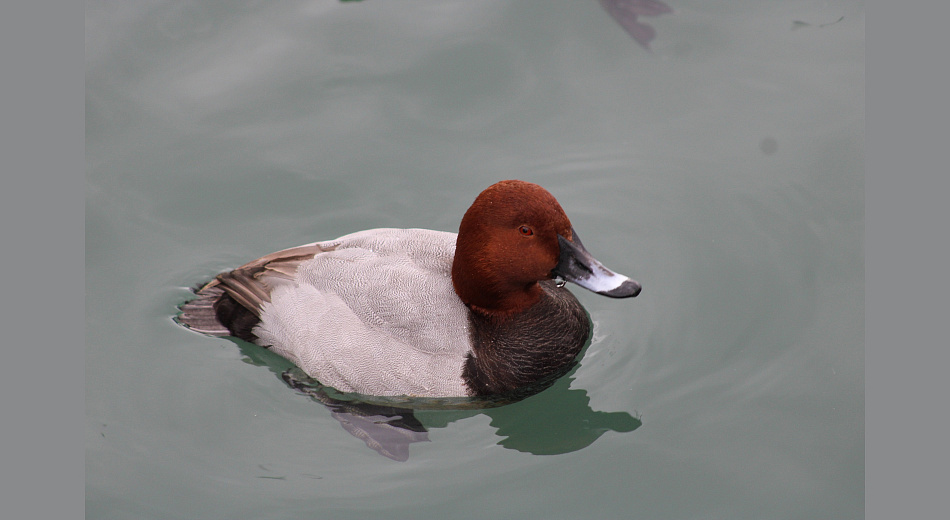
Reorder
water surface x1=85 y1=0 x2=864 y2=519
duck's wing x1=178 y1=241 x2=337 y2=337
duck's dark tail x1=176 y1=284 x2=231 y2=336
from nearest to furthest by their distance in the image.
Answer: water surface x1=85 y1=0 x2=864 y2=519, duck's wing x1=178 y1=241 x2=337 y2=337, duck's dark tail x1=176 y1=284 x2=231 y2=336

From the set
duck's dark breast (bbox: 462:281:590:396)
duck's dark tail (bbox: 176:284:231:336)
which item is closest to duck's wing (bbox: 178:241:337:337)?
duck's dark tail (bbox: 176:284:231:336)

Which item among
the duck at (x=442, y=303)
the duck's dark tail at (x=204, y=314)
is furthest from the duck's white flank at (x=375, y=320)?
the duck's dark tail at (x=204, y=314)

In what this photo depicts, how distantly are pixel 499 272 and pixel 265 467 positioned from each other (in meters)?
1.63

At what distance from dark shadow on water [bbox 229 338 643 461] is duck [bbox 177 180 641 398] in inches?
3.6

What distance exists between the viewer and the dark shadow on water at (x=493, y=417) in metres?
5.27

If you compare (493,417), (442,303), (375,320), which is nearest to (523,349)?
(493,417)

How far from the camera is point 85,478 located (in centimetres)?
510

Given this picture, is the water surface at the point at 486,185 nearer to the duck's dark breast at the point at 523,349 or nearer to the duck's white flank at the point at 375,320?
the duck's dark breast at the point at 523,349

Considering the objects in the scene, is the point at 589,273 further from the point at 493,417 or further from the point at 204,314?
the point at 204,314

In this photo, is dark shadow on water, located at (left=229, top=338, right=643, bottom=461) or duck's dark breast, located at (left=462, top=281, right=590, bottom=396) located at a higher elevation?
duck's dark breast, located at (left=462, top=281, right=590, bottom=396)

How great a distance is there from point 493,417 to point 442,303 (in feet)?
2.30

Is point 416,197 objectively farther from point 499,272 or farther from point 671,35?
point 671,35

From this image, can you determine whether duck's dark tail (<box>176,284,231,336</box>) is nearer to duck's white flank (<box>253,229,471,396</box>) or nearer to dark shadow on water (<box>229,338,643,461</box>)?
duck's white flank (<box>253,229,471,396</box>)

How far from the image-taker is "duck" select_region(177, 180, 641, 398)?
16.9ft
